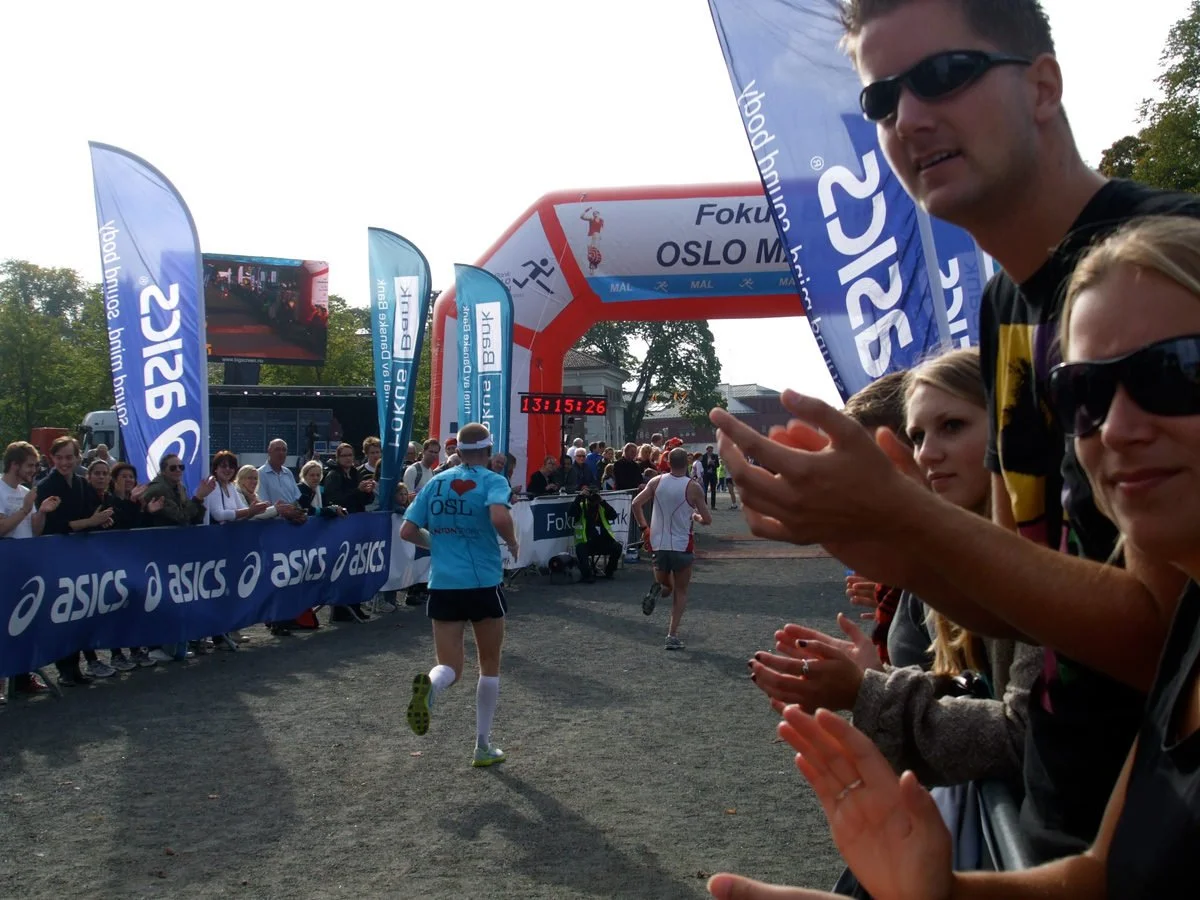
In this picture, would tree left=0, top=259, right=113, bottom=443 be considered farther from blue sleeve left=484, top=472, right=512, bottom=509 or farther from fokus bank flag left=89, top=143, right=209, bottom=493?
blue sleeve left=484, top=472, right=512, bottom=509

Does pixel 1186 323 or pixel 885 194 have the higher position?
pixel 885 194

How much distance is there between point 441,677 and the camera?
7.32 meters

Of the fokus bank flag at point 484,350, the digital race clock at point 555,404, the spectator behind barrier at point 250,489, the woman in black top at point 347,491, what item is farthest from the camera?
the digital race clock at point 555,404

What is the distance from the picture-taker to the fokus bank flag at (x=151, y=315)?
11.3 metres

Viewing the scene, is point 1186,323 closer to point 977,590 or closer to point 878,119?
point 977,590

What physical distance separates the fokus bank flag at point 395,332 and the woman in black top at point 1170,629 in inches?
545

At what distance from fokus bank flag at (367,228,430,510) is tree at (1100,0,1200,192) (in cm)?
2059

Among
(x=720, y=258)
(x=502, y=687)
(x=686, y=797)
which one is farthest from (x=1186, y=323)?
(x=720, y=258)

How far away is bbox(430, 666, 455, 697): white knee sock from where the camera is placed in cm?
723

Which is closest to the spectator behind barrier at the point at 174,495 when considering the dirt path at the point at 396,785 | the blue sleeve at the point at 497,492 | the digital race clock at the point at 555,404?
the dirt path at the point at 396,785

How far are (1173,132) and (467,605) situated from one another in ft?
100

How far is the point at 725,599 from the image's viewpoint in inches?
589

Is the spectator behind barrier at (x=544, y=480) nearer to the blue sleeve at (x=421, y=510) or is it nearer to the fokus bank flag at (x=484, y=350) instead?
the fokus bank flag at (x=484, y=350)

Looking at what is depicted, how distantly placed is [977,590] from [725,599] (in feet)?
45.0
